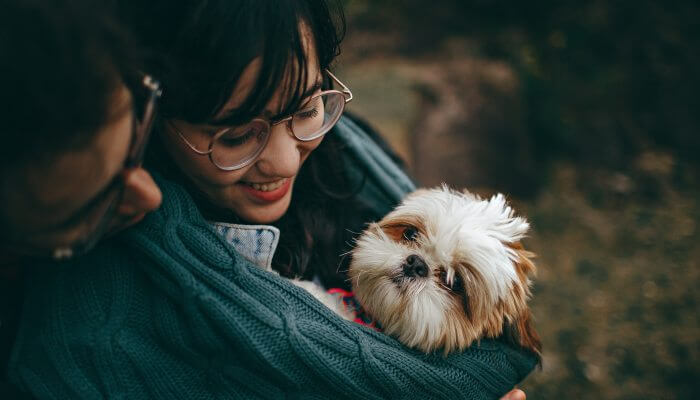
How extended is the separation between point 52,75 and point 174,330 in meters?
→ 0.74

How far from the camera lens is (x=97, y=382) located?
1431 millimetres

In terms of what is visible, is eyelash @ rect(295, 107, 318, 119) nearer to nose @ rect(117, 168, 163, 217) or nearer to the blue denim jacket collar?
the blue denim jacket collar

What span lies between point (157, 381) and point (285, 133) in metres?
0.73

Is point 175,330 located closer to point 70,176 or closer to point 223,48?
point 70,176

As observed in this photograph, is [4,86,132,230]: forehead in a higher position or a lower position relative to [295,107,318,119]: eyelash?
lower

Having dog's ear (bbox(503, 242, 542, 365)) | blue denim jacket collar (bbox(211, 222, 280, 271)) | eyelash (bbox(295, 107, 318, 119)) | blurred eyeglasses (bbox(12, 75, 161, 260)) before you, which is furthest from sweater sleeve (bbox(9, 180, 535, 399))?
dog's ear (bbox(503, 242, 542, 365))

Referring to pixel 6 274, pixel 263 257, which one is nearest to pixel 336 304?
pixel 263 257

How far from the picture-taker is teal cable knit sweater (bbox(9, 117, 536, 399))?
1420mm

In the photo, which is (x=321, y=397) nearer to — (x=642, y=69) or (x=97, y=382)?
(x=97, y=382)

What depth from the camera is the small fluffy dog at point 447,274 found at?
1.64 metres

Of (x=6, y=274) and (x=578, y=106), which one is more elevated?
(x=578, y=106)

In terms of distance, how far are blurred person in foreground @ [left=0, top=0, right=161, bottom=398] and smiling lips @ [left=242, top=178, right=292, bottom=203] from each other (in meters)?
0.49

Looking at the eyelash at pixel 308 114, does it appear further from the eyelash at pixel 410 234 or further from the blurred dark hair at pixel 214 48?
the eyelash at pixel 410 234

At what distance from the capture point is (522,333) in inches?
71.1
